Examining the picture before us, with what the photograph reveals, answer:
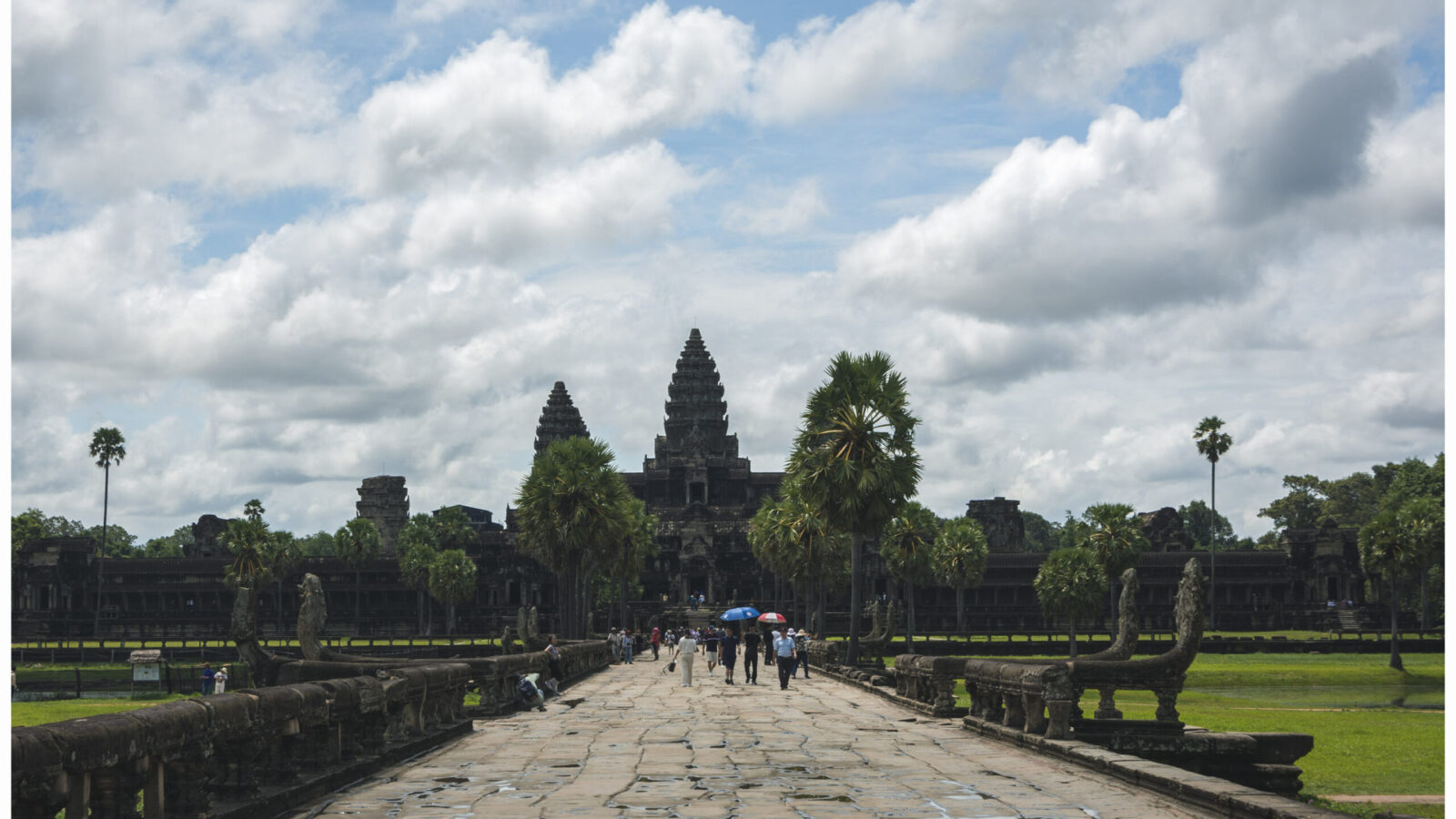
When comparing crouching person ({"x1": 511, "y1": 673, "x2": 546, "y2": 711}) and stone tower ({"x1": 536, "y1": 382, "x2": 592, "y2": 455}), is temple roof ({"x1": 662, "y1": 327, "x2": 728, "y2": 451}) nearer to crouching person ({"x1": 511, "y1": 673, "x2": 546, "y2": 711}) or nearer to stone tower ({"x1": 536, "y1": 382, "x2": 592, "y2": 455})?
stone tower ({"x1": 536, "y1": 382, "x2": 592, "y2": 455})

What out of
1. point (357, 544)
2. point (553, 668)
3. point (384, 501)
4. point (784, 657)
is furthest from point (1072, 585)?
point (384, 501)

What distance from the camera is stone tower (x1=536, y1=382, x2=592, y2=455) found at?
581 ft

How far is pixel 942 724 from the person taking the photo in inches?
786

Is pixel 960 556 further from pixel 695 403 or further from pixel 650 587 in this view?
pixel 695 403

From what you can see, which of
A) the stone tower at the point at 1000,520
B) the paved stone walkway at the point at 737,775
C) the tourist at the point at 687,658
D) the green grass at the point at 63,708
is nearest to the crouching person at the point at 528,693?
the paved stone walkway at the point at 737,775

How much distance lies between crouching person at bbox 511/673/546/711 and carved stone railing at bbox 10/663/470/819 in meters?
7.81

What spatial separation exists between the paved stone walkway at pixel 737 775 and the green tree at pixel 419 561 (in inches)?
3512

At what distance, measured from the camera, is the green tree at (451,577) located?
4038 inches

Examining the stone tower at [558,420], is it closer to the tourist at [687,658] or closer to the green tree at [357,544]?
the green tree at [357,544]

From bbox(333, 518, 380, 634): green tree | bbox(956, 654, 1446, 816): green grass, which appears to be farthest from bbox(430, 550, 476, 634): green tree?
bbox(956, 654, 1446, 816): green grass

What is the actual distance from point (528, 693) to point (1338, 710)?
2487 cm

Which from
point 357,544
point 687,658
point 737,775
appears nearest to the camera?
point 737,775

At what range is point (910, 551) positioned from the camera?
75375 mm

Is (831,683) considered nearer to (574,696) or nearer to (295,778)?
(574,696)
